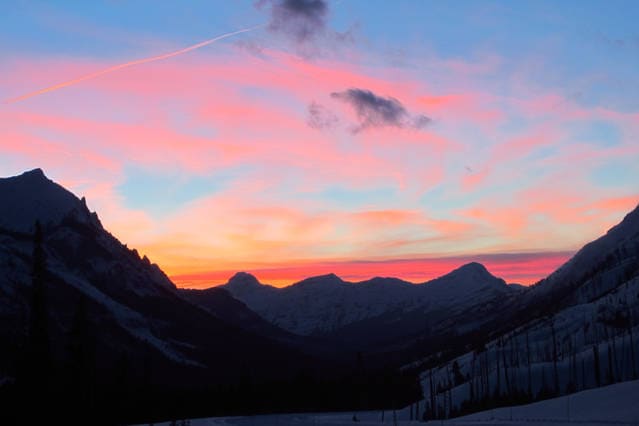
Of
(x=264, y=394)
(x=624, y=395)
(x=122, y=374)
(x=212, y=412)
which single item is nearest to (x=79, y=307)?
(x=624, y=395)

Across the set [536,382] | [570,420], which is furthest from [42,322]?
[536,382]

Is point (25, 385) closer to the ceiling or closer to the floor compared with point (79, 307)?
closer to the floor

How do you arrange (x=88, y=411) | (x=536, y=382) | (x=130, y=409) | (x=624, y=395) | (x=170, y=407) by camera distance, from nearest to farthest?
(x=624, y=395) < (x=88, y=411) < (x=130, y=409) < (x=170, y=407) < (x=536, y=382)

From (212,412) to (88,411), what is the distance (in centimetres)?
10825

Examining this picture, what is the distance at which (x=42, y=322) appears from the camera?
55.2 metres

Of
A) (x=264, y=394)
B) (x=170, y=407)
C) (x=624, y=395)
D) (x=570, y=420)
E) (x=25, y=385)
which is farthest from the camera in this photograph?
(x=264, y=394)

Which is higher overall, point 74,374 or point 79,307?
point 79,307

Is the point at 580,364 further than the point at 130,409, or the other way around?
the point at 580,364

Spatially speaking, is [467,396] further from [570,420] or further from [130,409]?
[570,420]

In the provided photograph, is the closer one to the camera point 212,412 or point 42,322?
point 42,322

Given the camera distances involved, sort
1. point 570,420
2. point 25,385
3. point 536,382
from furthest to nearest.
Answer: point 536,382 < point 570,420 < point 25,385

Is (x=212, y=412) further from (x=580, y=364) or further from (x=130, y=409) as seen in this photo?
(x=580, y=364)

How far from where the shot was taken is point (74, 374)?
6950cm

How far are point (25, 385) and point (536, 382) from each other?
5765 inches
